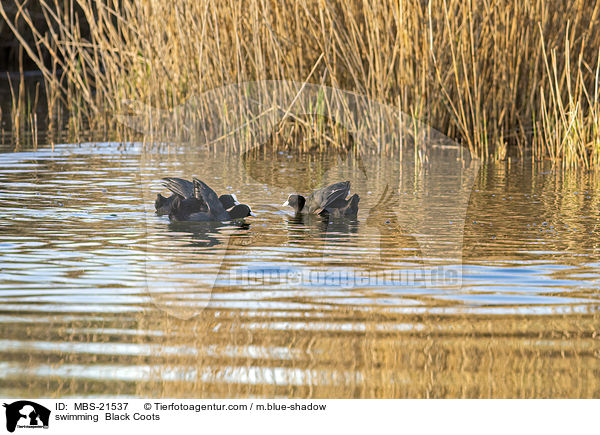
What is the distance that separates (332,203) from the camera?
5.32 meters

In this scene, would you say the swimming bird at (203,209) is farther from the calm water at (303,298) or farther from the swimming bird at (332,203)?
the swimming bird at (332,203)

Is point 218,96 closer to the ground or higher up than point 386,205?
higher up

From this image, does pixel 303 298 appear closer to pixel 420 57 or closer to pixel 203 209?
pixel 203 209

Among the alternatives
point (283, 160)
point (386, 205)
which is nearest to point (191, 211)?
point (386, 205)

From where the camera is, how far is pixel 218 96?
8664mm

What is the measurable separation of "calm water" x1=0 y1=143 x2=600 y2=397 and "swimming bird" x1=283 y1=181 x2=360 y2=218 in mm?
130

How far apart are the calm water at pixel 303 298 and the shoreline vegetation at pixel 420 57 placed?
2032mm

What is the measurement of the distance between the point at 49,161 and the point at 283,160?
6.52ft
